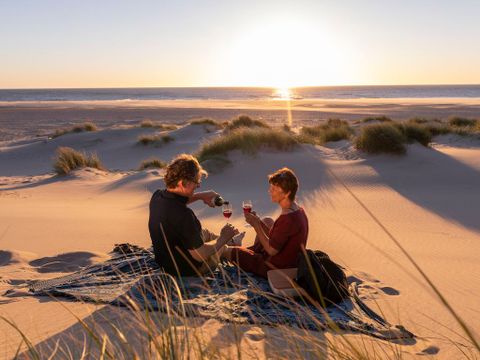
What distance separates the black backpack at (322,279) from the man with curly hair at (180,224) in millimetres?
792

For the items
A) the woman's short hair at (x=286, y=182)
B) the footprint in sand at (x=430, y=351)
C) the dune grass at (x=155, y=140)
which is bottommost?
the dune grass at (x=155, y=140)

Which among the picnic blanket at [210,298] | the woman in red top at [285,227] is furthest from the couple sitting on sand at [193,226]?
the picnic blanket at [210,298]

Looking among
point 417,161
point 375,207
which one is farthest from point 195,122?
point 375,207

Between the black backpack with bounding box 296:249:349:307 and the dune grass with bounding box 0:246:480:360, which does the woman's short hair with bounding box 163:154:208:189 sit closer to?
the dune grass with bounding box 0:246:480:360

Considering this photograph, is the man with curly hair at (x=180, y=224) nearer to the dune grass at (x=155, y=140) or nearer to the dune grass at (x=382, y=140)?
the dune grass at (x=382, y=140)

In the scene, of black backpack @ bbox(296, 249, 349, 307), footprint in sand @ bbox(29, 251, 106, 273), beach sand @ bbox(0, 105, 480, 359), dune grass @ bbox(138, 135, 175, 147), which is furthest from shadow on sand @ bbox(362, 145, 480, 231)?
dune grass @ bbox(138, 135, 175, 147)

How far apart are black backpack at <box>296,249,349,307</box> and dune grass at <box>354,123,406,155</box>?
1000 cm

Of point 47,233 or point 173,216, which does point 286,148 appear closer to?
point 47,233

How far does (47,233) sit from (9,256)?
1.47 m

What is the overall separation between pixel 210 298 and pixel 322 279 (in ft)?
3.38

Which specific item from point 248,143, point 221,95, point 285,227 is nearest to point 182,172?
point 285,227

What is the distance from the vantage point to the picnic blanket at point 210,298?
4148mm

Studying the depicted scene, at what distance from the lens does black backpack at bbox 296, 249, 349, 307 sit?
4.57 meters

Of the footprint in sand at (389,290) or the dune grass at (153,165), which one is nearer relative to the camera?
the footprint in sand at (389,290)
